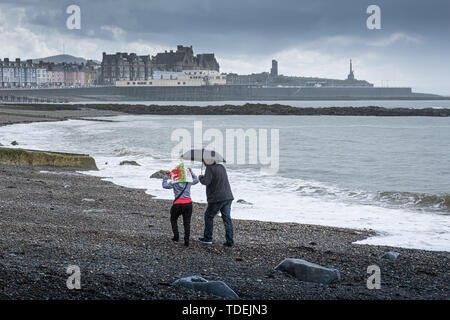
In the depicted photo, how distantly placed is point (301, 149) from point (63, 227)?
1192 inches

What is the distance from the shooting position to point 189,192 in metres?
8.95

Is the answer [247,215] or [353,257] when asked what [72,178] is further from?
[353,257]

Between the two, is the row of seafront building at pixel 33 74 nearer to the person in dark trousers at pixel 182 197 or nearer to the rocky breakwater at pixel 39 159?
the rocky breakwater at pixel 39 159

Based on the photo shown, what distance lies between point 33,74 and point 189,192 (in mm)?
185560

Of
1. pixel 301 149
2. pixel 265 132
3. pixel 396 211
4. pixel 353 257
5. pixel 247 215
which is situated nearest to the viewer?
pixel 353 257

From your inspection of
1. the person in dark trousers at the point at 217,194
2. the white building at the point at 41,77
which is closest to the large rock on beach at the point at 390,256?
the person in dark trousers at the point at 217,194

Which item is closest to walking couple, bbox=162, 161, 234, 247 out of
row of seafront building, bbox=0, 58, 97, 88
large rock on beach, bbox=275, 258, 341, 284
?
large rock on beach, bbox=275, 258, 341, 284

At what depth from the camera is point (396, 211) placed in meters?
15.2

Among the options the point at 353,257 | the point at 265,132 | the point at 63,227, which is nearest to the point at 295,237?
the point at 353,257

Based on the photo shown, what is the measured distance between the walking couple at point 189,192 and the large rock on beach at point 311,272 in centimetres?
182

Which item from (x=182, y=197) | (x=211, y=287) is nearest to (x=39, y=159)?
(x=182, y=197)

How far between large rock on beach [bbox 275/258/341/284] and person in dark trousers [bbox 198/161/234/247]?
1791 millimetres

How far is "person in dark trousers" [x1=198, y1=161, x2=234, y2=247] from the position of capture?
8.96 meters
